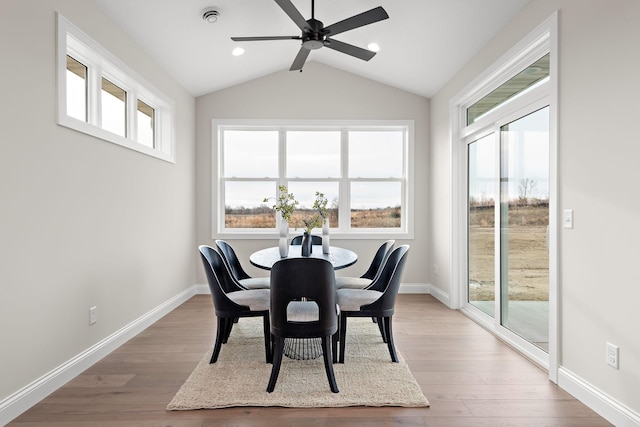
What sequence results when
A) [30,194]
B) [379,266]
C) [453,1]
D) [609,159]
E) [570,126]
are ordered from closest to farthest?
1. [609,159]
2. [30,194]
3. [570,126]
4. [453,1]
5. [379,266]

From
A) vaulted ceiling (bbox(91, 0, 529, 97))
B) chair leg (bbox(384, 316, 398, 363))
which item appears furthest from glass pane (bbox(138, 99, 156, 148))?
chair leg (bbox(384, 316, 398, 363))

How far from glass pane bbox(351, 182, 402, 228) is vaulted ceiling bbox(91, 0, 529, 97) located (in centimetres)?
140

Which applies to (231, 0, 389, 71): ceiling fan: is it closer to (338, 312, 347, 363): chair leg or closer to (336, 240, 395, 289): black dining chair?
(336, 240, 395, 289): black dining chair

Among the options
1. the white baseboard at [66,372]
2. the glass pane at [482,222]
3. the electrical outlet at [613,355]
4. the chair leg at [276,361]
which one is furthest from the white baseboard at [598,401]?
the white baseboard at [66,372]

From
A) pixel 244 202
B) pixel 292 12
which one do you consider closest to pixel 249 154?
pixel 244 202

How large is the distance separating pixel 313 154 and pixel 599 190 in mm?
3658

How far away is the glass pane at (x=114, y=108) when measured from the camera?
10.9 feet

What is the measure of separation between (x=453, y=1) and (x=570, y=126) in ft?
4.86

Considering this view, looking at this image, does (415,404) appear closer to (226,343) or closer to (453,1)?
(226,343)

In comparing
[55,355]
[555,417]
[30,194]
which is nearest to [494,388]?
[555,417]

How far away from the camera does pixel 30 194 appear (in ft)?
7.32

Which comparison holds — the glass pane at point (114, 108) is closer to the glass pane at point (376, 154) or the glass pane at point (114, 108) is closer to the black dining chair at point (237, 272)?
the black dining chair at point (237, 272)

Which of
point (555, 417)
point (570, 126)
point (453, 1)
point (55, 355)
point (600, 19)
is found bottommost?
point (555, 417)

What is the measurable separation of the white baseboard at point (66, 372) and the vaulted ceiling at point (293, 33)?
2.66 metres
